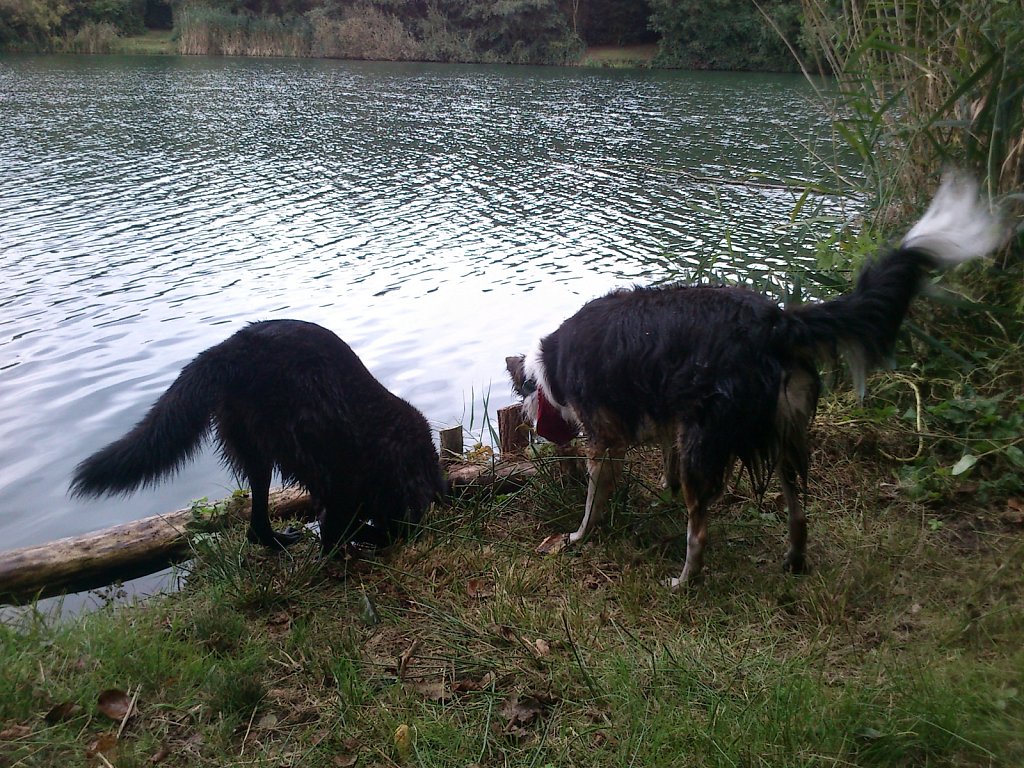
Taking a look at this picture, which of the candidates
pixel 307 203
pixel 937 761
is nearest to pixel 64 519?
pixel 937 761

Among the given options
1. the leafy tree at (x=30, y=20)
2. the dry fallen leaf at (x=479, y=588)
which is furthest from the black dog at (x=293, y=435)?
the leafy tree at (x=30, y=20)

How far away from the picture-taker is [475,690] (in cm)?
286

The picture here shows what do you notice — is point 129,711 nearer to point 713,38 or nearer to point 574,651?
point 574,651

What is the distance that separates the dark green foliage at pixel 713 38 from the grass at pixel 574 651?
122ft

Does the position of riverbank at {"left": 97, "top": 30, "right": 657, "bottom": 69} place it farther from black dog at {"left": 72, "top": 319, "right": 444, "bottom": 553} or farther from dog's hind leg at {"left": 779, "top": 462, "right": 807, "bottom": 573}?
dog's hind leg at {"left": 779, "top": 462, "right": 807, "bottom": 573}

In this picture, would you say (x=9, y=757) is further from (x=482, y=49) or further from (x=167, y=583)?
(x=482, y=49)

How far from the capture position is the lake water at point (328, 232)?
7.02m

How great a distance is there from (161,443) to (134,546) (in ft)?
3.21

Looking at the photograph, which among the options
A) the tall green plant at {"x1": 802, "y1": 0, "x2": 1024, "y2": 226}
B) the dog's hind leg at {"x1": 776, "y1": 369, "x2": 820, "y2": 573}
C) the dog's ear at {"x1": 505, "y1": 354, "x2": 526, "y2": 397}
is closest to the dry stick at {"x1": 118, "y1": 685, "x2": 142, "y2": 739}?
the dog's ear at {"x1": 505, "y1": 354, "x2": 526, "y2": 397}

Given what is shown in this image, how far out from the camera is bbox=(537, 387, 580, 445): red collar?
13.9 feet

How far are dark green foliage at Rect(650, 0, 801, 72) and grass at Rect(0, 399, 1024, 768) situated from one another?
122 feet

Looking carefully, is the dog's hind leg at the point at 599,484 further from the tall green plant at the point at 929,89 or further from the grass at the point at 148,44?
the grass at the point at 148,44

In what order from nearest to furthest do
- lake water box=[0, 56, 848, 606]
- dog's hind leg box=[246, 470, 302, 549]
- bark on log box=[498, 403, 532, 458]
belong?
dog's hind leg box=[246, 470, 302, 549] → bark on log box=[498, 403, 532, 458] → lake water box=[0, 56, 848, 606]

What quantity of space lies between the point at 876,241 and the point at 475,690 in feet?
12.0
